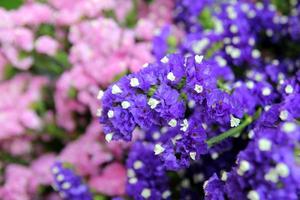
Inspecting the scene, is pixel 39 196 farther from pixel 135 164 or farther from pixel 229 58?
pixel 229 58

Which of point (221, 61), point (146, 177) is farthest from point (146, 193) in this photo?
point (221, 61)

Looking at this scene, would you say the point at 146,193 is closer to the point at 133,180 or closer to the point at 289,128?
the point at 133,180

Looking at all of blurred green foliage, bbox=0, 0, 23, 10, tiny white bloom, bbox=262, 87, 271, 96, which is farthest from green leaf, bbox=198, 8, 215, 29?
blurred green foliage, bbox=0, 0, 23, 10

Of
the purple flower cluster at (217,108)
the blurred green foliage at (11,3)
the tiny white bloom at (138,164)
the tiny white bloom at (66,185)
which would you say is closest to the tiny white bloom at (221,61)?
the purple flower cluster at (217,108)

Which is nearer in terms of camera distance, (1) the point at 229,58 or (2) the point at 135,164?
(2) the point at 135,164

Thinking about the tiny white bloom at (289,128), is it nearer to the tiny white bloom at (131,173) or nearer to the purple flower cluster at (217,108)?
the purple flower cluster at (217,108)

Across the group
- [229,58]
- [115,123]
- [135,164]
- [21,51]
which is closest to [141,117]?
[115,123]
